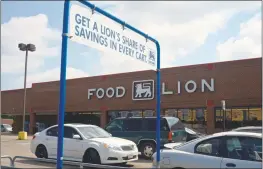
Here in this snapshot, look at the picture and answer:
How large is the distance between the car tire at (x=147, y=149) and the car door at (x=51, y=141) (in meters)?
3.66

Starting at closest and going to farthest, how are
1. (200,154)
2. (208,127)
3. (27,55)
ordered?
(200,154), (208,127), (27,55)

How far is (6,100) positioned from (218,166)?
41.1 meters

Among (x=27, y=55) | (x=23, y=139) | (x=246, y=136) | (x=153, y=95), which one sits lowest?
(x=23, y=139)

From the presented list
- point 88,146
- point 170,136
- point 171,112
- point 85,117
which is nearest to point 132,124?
point 170,136

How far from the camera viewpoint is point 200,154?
6938 millimetres

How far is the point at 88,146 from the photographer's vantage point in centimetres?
1159

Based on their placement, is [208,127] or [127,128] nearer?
[127,128]

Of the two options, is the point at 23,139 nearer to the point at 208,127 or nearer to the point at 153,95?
the point at 153,95

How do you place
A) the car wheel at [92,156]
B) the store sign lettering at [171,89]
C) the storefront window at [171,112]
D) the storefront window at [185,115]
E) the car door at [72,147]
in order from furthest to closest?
1. the storefront window at [171,112]
2. the storefront window at [185,115]
3. the store sign lettering at [171,89]
4. the car door at [72,147]
5. the car wheel at [92,156]

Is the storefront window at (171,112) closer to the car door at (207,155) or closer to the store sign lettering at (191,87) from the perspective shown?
the store sign lettering at (191,87)

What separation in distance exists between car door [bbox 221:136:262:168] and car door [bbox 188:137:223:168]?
129mm

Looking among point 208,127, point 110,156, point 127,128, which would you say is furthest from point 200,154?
point 208,127

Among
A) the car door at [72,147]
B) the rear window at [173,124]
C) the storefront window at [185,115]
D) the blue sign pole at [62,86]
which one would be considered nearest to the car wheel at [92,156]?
the car door at [72,147]

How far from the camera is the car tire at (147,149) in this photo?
1400 centimetres
